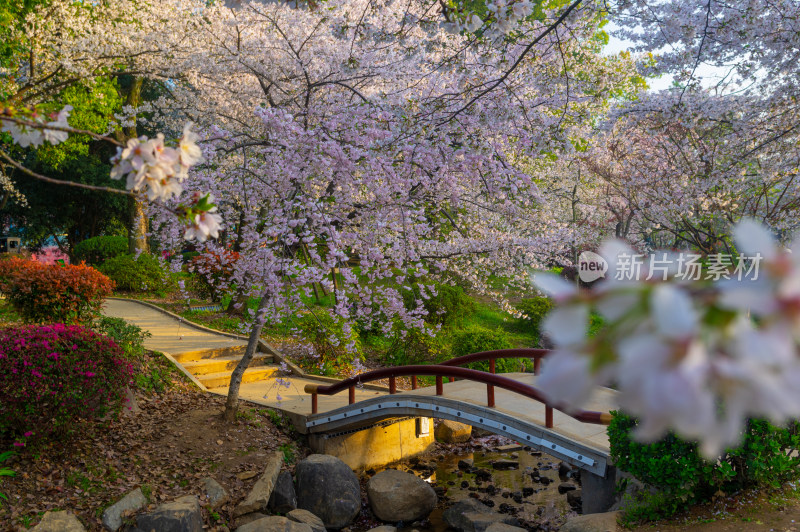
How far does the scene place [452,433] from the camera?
11.1m

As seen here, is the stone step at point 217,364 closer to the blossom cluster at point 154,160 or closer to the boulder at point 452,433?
the boulder at point 452,433

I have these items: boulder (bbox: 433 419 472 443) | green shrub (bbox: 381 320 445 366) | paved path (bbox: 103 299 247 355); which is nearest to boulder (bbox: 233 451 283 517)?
paved path (bbox: 103 299 247 355)

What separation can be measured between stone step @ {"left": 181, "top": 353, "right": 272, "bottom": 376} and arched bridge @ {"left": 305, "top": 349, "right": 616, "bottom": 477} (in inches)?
101

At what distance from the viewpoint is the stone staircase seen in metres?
10.4

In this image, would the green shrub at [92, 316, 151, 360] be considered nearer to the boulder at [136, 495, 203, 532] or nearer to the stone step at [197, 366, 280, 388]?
the stone step at [197, 366, 280, 388]

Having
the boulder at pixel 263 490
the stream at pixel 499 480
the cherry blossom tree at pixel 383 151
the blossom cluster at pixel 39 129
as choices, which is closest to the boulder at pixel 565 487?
the stream at pixel 499 480

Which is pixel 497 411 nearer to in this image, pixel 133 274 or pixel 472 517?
pixel 472 517

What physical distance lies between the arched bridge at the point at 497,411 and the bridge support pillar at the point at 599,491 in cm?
15

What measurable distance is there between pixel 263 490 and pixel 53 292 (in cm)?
556

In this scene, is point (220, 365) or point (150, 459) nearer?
point (150, 459)

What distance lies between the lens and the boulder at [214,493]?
7.18m

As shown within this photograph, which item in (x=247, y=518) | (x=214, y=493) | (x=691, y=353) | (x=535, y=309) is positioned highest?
(x=691, y=353)

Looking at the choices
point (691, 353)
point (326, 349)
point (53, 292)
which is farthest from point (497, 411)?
point (53, 292)

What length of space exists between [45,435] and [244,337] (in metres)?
5.51
